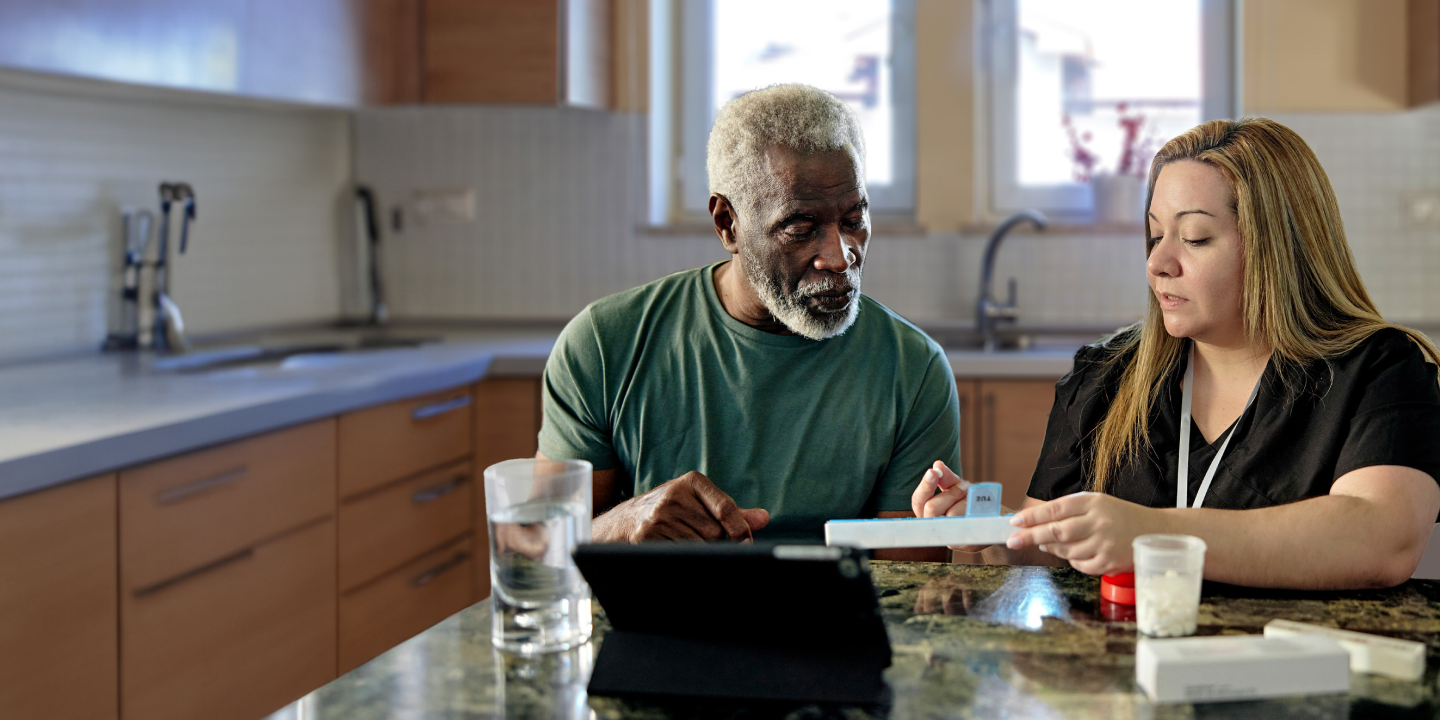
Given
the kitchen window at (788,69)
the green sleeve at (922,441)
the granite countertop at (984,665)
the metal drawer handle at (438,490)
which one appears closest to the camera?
the granite countertop at (984,665)

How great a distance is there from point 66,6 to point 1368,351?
7.20ft

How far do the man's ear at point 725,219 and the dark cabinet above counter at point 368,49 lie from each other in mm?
1346

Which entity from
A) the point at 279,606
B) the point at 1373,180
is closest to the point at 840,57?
the point at 1373,180

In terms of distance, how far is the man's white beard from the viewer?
5.23ft

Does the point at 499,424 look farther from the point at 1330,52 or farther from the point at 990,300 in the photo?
the point at 1330,52

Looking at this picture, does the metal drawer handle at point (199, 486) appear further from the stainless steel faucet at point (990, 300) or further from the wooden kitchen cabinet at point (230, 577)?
the stainless steel faucet at point (990, 300)

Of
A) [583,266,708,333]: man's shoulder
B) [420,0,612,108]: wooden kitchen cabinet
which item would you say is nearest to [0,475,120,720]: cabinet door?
[583,266,708,333]: man's shoulder

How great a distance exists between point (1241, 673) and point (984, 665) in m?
0.18

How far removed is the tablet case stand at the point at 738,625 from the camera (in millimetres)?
893

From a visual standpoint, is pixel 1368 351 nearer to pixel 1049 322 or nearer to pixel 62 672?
pixel 62 672

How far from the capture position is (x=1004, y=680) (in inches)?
36.3

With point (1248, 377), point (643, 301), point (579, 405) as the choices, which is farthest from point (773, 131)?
point (1248, 377)

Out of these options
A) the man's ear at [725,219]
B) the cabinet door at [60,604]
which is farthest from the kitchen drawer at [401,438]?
the man's ear at [725,219]

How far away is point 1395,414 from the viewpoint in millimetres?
1312
